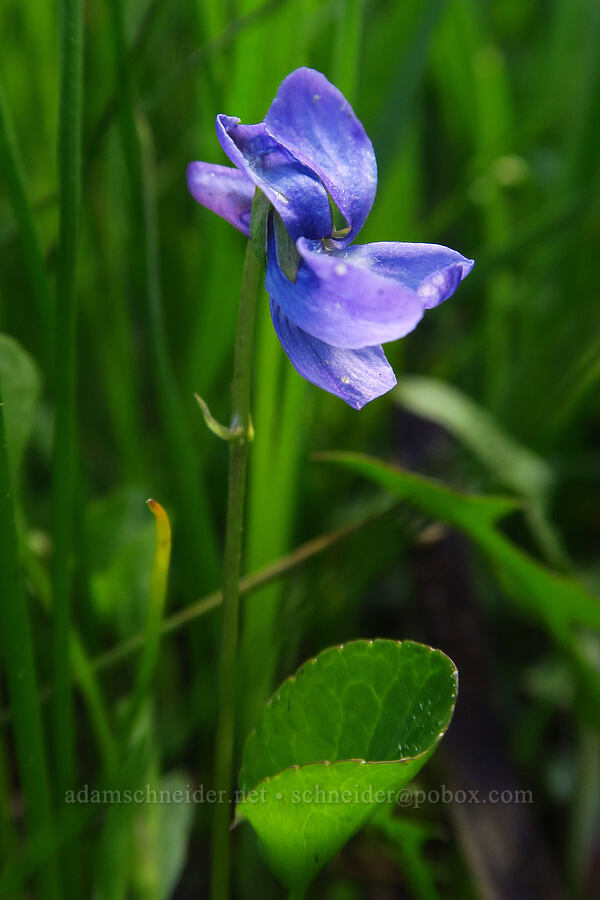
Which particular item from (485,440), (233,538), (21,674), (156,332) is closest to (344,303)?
(233,538)

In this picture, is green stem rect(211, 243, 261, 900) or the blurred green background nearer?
green stem rect(211, 243, 261, 900)

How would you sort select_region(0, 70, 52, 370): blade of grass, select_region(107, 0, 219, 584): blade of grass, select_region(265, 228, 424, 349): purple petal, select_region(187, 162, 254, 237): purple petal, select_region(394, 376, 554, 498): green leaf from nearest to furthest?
select_region(265, 228, 424, 349): purple petal < select_region(187, 162, 254, 237): purple petal < select_region(0, 70, 52, 370): blade of grass < select_region(107, 0, 219, 584): blade of grass < select_region(394, 376, 554, 498): green leaf

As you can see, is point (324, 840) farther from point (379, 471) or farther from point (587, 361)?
point (587, 361)

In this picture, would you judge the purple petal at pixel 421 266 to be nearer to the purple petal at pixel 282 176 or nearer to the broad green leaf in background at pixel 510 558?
the purple petal at pixel 282 176

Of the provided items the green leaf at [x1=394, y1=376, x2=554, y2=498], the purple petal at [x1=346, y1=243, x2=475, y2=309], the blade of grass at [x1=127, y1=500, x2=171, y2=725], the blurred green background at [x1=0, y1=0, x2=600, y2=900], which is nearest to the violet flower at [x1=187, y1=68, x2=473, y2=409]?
the purple petal at [x1=346, y1=243, x2=475, y2=309]

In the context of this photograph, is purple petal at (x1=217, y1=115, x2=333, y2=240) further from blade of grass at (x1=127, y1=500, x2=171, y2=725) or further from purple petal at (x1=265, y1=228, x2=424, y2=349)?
blade of grass at (x1=127, y1=500, x2=171, y2=725)

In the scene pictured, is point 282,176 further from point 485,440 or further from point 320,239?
point 485,440

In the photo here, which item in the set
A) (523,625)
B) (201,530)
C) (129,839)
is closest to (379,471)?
(201,530)
